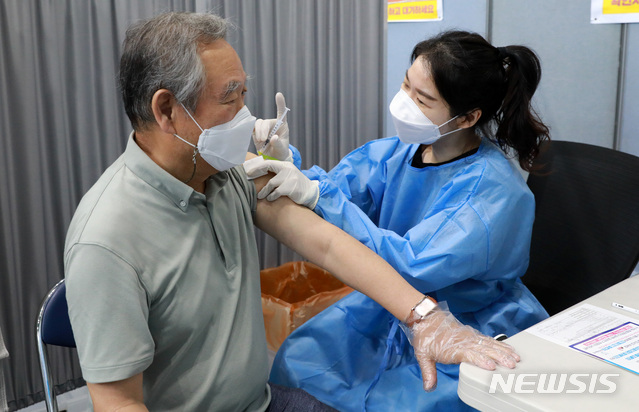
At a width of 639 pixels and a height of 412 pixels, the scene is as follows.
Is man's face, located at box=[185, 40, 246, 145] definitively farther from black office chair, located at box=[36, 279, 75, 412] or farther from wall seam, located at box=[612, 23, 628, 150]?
wall seam, located at box=[612, 23, 628, 150]

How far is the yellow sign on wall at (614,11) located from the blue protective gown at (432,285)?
2.60 ft

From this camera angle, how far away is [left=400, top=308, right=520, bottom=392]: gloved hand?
38.7 inches

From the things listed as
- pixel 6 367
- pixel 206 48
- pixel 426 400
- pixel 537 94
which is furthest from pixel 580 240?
pixel 6 367

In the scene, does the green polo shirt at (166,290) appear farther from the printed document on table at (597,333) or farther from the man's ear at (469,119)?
the man's ear at (469,119)

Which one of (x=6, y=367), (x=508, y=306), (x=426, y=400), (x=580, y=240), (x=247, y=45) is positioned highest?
(x=247, y=45)

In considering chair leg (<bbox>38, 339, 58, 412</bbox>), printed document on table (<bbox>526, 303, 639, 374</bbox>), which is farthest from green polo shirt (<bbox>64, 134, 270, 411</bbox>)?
printed document on table (<bbox>526, 303, 639, 374</bbox>)

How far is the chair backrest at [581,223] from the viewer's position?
1.55 m

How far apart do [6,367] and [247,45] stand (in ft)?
4.86

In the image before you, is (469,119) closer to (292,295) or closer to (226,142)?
(226,142)

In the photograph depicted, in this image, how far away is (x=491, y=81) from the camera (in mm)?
1650

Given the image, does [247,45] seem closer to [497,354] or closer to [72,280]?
[72,280]

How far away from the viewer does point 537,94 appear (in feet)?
7.57

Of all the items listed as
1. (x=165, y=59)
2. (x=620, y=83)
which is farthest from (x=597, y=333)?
(x=620, y=83)

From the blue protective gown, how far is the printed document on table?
0.36 meters
